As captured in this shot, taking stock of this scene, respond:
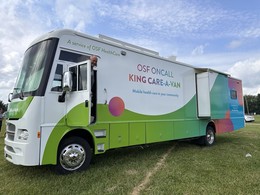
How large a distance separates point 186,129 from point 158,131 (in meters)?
1.57

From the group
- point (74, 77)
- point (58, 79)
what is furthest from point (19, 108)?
point (74, 77)

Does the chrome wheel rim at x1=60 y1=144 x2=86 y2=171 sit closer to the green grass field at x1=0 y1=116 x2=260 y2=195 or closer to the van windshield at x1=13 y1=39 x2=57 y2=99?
the green grass field at x1=0 y1=116 x2=260 y2=195

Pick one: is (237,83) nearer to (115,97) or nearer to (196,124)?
(196,124)

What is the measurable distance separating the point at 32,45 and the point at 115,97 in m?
2.42

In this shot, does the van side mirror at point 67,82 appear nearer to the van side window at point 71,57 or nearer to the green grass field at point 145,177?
the van side window at point 71,57

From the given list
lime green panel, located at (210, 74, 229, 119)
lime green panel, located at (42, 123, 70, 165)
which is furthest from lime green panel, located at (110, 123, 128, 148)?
lime green panel, located at (210, 74, 229, 119)

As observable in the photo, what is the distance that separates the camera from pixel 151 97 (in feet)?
23.5

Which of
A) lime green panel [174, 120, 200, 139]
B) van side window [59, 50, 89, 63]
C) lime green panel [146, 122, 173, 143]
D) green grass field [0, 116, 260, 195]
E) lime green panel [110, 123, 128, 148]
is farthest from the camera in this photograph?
lime green panel [174, 120, 200, 139]

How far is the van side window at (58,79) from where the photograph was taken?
198 inches

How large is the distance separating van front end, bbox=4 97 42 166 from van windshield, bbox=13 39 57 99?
267 mm

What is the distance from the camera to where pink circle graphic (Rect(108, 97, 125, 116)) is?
6014mm

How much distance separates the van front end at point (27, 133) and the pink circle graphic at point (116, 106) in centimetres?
186

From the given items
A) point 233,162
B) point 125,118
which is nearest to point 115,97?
point 125,118

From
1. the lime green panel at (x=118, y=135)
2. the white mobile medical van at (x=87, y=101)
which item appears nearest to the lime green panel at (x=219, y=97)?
the white mobile medical van at (x=87, y=101)
